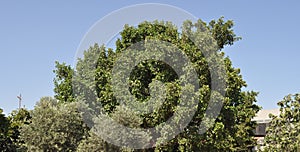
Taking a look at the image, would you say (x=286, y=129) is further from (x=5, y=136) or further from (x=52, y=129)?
(x=5, y=136)

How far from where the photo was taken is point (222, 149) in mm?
23609

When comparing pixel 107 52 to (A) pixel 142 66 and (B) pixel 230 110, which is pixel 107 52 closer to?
(A) pixel 142 66

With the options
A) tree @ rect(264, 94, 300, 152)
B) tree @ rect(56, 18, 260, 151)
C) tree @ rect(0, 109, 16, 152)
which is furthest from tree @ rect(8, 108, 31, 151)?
tree @ rect(264, 94, 300, 152)

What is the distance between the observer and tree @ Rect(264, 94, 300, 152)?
16.6m

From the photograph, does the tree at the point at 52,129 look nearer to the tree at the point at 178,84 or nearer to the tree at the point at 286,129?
the tree at the point at 178,84

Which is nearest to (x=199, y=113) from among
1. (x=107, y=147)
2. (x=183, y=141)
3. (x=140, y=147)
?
(x=183, y=141)

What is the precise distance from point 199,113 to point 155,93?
8.57 feet

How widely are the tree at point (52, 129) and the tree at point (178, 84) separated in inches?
79.2

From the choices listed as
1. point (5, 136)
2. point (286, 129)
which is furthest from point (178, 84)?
point (5, 136)

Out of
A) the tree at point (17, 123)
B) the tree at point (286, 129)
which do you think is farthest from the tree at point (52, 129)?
the tree at point (286, 129)

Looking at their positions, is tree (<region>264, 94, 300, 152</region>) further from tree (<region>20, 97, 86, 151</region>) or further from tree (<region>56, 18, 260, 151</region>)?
tree (<region>20, 97, 86, 151</region>)

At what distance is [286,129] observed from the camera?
17.0 m

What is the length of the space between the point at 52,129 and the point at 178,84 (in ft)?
24.9

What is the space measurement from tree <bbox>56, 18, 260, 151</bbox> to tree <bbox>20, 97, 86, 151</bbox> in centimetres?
201
